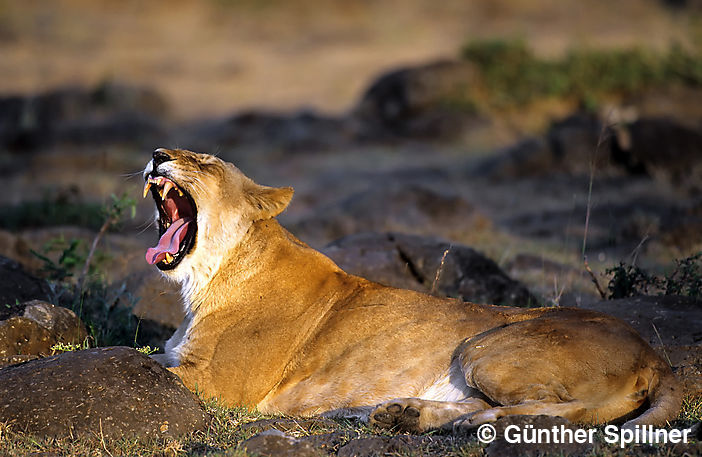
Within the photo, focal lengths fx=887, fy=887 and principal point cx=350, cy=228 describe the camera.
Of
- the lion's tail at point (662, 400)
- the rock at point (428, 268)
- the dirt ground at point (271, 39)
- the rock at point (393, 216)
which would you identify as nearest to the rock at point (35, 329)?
the rock at point (428, 268)

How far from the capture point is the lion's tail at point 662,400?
174 inches

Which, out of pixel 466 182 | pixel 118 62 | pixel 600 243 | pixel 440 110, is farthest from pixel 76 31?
pixel 600 243

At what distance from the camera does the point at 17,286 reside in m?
6.50

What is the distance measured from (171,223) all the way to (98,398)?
59.4 inches

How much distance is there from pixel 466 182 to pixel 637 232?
5.72m

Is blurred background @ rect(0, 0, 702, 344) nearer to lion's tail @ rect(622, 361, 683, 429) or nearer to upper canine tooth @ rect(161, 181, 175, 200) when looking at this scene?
upper canine tooth @ rect(161, 181, 175, 200)

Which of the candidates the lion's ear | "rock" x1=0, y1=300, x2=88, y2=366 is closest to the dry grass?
"rock" x1=0, y1=300, x2=88, y2=366

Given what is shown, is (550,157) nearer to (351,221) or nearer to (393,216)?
(393,216)

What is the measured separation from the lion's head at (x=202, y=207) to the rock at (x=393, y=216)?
5.93m

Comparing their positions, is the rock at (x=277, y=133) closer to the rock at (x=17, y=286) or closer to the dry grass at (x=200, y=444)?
the rock at (x=17, y=286)

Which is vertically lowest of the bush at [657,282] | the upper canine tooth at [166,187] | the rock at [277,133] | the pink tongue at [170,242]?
the rock at [277,133]

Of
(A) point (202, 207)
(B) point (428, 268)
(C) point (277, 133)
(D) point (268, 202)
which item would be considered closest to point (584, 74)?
(C) point (277, 133)

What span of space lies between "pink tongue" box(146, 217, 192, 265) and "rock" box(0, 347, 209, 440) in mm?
745

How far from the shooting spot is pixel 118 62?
3488cm
